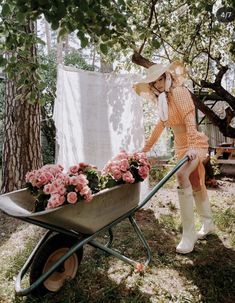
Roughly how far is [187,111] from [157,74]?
0.39 metres

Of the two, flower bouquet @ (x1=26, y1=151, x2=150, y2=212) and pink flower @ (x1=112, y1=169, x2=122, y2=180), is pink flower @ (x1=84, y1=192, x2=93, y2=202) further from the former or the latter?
pink flower @ (x1=112, y1=169, x2=122, y2=180)

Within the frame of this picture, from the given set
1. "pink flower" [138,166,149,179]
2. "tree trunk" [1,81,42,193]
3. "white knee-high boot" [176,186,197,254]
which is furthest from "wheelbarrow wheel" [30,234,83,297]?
"tree trunk" [1,81,42,193]

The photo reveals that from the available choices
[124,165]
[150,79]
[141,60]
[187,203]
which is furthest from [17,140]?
[187,203]

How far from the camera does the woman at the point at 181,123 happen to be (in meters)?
2.67

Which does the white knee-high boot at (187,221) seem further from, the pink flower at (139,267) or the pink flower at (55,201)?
the pink flower at (55,201)

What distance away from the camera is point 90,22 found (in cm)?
178

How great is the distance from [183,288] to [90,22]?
6.00ft

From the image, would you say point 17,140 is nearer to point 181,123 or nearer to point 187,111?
point 181,123

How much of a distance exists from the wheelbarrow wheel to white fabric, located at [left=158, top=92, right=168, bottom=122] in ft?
4.10

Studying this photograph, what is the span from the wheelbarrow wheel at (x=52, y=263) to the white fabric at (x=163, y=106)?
125 cm

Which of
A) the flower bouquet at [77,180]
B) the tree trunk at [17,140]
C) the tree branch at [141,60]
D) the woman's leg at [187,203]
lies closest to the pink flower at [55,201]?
the flower bouquet at [77,180]

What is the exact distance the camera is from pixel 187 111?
8.81 ft

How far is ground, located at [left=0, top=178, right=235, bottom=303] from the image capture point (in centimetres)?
215


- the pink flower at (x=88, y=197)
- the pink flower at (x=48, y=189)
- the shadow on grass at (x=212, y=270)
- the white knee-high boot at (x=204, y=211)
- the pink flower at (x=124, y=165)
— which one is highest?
the pink flower at (x=124, y=165)
